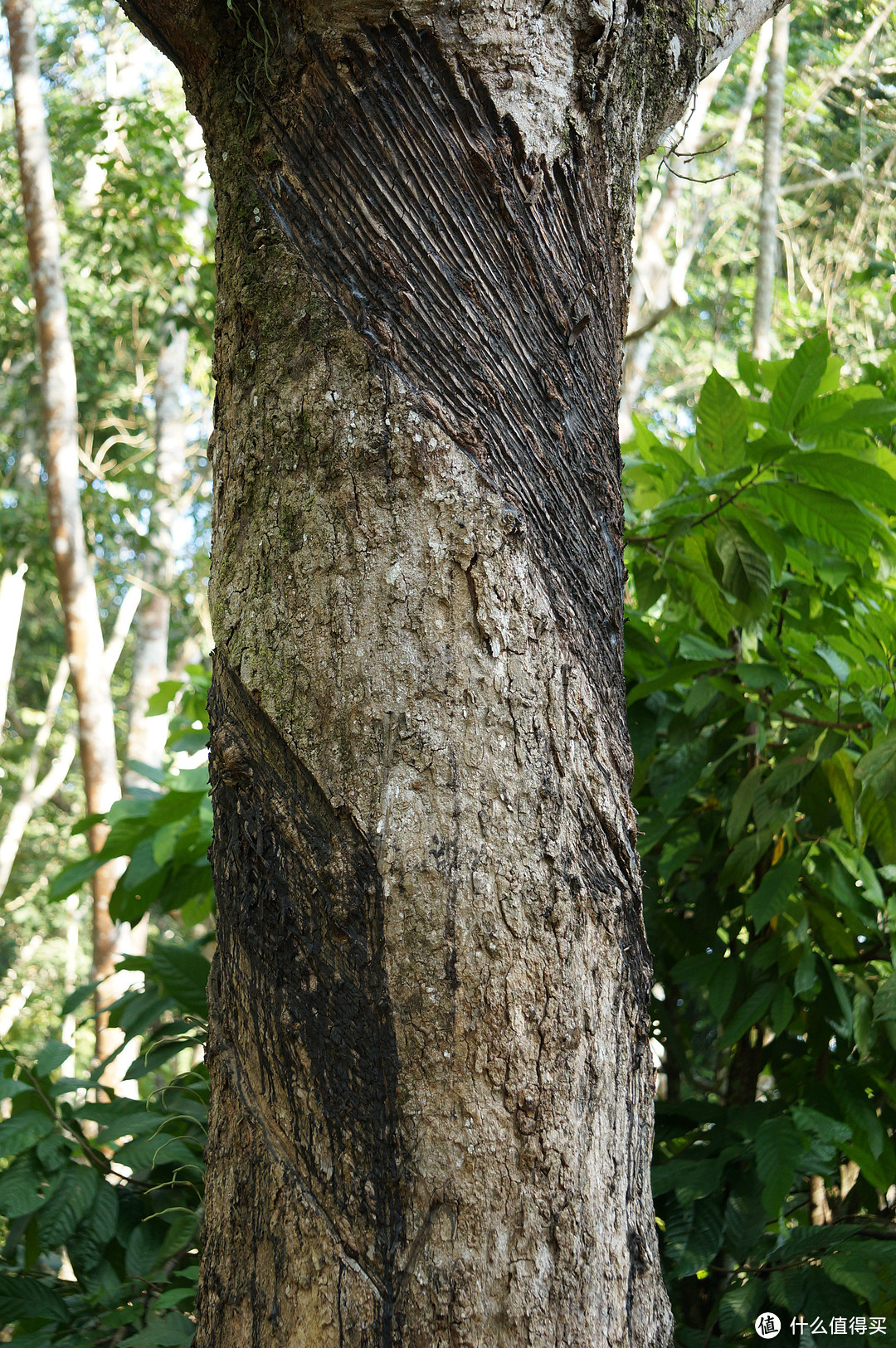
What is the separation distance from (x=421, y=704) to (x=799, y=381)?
3.59 feet

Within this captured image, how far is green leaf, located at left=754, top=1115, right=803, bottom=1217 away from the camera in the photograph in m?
1.37

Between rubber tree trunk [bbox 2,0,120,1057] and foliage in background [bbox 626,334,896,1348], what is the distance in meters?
4.43

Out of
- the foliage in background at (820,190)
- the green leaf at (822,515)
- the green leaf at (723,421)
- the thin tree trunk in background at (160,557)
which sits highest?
the foliage in background at (820,190)

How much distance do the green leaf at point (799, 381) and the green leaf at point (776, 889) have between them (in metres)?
0.74

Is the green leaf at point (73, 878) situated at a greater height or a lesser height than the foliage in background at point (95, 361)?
lesser

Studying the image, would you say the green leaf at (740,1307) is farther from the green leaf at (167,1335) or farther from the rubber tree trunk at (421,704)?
the green leaf at (167,1335)

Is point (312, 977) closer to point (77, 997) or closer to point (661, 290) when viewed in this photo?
point (77, 997)

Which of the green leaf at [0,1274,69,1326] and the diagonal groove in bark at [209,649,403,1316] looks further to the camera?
the green leaf at [0,1274,69,1326]

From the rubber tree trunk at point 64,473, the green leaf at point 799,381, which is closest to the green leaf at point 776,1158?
the green leaf at point 799,381

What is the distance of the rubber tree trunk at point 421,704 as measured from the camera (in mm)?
841

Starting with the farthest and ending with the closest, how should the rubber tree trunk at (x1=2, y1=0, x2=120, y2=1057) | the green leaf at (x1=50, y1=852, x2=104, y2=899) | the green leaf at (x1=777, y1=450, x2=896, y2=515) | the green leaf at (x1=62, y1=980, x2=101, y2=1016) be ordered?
the rubber tree trunk at (x1=2, y1=0, x2=120, y2=1057) < the green leaf at (x1=50, y1=852, x2=104, y2=899) < the green leaf at (x1=62, y1=980, x2=101, y2=1016) < the green leaf at (x1=777, y1=450, x2=896, y2=515)

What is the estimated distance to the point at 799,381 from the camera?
1.64 meters

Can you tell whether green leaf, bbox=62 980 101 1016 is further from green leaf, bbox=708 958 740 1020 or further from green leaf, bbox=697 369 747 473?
green leaf, bbox=697 369 747 473

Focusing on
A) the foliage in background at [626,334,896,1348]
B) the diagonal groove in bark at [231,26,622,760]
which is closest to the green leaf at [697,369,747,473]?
the foliage in background at [626,334,896,1348]
